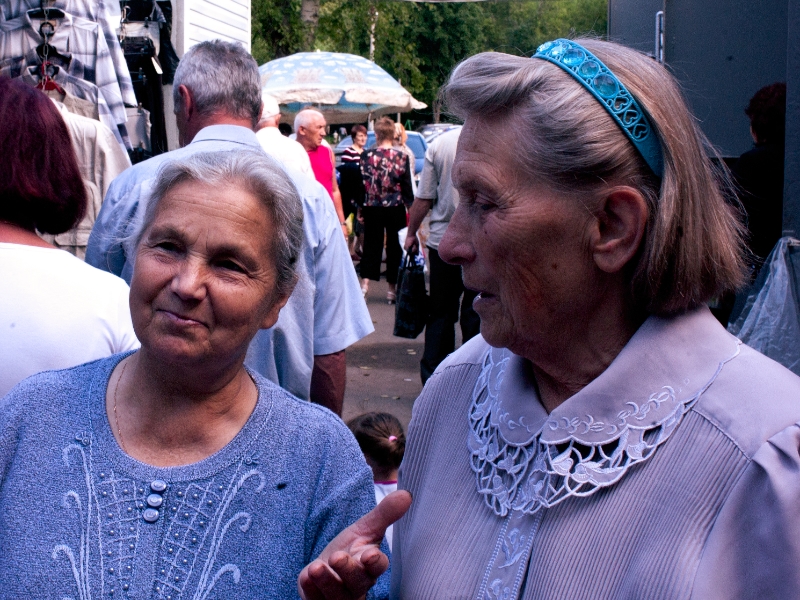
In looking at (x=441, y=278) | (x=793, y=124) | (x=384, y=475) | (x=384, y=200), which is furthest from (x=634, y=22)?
(x=384, y=200)

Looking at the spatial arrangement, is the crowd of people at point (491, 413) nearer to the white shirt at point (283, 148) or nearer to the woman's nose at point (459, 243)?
the woman's nose at point (459, 243)

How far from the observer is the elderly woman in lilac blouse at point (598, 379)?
52.5 inches

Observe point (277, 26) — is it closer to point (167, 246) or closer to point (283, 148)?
point (283, 148)

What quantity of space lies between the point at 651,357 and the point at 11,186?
5.93ft

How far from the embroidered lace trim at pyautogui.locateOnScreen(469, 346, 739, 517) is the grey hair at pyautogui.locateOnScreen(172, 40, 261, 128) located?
2.27 metres

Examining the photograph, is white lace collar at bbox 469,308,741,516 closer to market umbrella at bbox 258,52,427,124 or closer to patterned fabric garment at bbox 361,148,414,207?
patterned fabric garment at bbox 361,148,414,207

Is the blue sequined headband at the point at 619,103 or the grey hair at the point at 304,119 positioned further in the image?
the grey hair at the point at 304,119

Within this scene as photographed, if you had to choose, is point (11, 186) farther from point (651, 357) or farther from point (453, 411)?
point (651, 357)

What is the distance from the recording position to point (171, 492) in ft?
5.57

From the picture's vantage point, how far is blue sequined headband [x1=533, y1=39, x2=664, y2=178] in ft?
4.85

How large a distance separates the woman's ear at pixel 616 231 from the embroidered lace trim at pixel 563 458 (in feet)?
0.79

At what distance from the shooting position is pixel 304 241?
3.36 meters

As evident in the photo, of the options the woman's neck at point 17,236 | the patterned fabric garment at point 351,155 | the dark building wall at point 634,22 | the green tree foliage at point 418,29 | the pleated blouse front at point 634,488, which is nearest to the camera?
the pleated blouse front at point 634,488

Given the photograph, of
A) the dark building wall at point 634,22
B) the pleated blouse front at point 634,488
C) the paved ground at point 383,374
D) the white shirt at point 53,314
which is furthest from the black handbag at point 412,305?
the pleated blouse front at point 634,488
